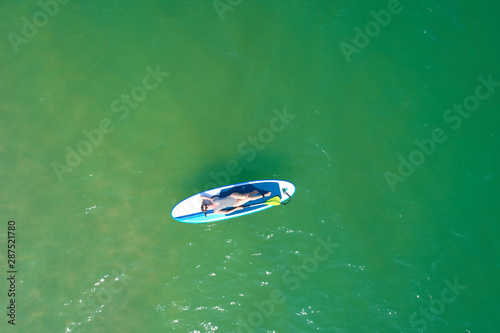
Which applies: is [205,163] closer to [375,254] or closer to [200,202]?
[200,202]

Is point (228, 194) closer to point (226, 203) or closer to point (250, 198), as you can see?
point (226, 203)

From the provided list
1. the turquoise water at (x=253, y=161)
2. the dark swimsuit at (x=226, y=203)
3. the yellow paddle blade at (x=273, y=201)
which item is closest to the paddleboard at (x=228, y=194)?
the yellow paddle blade at (x=273, y=201)

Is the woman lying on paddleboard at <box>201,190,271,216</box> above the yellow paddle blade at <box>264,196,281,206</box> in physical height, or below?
below

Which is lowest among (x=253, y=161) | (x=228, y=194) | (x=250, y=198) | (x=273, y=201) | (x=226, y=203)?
(x=226, y=203)

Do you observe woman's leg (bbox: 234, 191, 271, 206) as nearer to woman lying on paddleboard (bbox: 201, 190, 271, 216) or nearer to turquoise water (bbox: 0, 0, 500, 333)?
woman lying on paddleboard (bbox: 201, 190, 271, 216)

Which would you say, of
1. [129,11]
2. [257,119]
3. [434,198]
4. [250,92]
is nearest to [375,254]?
[434,198]

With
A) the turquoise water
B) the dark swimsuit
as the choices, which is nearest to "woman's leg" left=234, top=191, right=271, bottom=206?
the dark swimsuit

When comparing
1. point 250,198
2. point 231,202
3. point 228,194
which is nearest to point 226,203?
point 231,202
